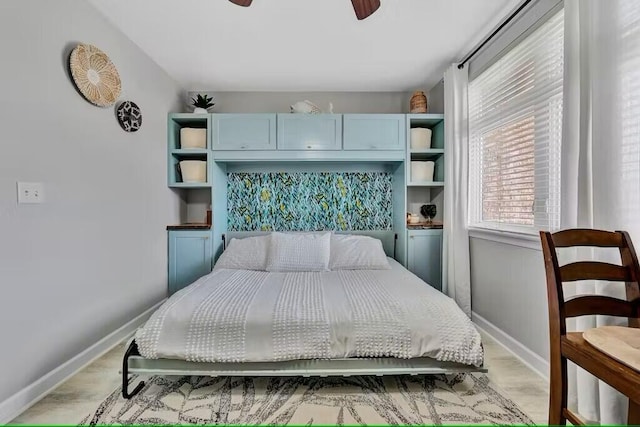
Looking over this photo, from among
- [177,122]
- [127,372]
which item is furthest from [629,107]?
[177,122]

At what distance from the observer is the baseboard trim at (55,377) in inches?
60.6

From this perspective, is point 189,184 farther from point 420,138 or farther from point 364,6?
point 420,138

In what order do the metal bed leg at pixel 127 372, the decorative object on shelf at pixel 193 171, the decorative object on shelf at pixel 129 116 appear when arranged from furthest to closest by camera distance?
the decorative object on shelf at pixel 193 171, the decorative object on shelf at pixel 129 116, the metal bed leg at pixel 127 372

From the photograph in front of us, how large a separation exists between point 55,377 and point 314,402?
155 cm

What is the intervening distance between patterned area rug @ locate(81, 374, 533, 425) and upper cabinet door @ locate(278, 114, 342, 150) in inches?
85.4

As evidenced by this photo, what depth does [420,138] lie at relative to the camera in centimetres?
327

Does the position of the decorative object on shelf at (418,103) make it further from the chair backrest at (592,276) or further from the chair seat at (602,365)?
the chair seat at (602,365)

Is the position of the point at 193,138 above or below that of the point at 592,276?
above

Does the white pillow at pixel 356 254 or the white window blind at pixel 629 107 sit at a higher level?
the white window blind at pixel 629 107

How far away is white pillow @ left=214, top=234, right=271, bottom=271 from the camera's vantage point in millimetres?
2965

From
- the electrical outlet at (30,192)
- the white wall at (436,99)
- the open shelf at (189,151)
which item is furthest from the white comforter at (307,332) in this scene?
the white wall at (436,99)

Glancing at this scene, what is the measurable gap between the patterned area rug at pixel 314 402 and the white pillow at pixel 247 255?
3.93ft

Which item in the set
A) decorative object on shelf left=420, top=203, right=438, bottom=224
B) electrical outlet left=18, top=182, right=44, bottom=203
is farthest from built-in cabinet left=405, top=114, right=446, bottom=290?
electrical outlet left=18, top=182, right=44, bottom=203

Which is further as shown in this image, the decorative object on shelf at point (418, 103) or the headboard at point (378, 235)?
the headboard at point (378, 235)
